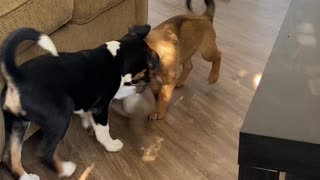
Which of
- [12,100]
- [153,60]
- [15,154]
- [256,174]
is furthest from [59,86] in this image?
[256,174]

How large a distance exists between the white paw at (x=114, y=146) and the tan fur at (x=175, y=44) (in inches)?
7.6

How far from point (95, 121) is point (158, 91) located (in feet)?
1.11

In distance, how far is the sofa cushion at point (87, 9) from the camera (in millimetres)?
1623

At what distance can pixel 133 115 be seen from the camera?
1.75 metres

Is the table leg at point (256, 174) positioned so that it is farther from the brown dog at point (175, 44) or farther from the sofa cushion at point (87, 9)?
the sofa cushion at point (87, 9)

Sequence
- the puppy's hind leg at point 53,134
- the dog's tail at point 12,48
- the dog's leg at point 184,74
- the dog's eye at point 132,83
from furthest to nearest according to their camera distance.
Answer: the dog's leg at point 184,74 < the dog's eye at point 132,83 < the puppy's hind leg at point 53,134 < the dog's tail at point 12,48

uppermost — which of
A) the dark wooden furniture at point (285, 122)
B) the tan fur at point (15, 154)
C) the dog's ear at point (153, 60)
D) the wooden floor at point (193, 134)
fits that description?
the dark wooden furniture at point (285, 122)

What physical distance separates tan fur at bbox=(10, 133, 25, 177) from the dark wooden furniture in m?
0.76

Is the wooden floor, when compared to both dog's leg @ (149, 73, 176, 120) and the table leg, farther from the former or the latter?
the table leg

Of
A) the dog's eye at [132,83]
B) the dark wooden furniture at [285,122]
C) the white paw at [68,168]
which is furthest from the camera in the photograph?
the dog's eye at [132,83]

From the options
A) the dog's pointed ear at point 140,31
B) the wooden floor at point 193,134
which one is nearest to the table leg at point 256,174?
the wooden floor at point 193,134

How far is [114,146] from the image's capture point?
5.14 feet

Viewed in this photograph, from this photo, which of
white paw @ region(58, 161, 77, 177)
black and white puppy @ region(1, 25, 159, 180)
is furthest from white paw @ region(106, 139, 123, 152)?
white paw @ region(58, 161, 77, 177)

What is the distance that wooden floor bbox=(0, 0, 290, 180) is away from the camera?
58.3 inches
